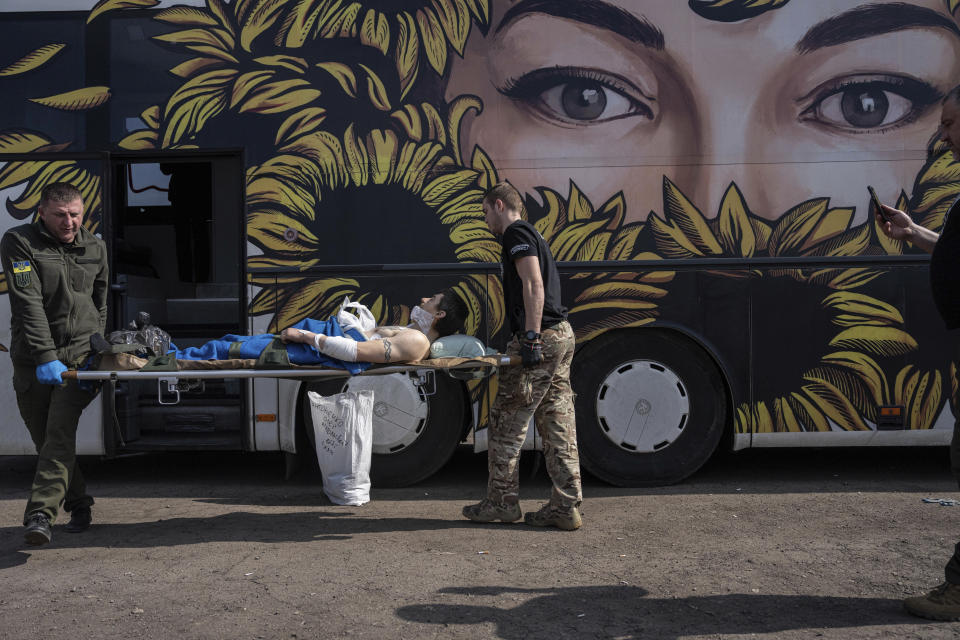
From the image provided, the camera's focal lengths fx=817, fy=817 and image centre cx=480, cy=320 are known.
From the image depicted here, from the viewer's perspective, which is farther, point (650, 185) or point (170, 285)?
point (170, 285)

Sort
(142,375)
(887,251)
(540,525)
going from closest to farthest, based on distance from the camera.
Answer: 1. (142,375)
2. (540,525)
3. (887,251)

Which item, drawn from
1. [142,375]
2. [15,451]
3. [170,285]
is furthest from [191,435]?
[170,285]

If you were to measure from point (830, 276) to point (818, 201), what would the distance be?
51 centimetres

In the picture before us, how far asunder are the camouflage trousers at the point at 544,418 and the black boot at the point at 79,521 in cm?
237

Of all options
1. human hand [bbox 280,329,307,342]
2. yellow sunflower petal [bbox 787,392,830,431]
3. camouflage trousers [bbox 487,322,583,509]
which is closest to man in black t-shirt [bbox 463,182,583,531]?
camouflage trousers [bbox 487,322,583,509]

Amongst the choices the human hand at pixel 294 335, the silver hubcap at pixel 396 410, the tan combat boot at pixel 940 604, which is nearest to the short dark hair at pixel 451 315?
the silver hubcap at pixel 396 410

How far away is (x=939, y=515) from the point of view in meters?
4.89

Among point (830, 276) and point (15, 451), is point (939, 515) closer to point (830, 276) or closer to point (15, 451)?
point (830, 276)

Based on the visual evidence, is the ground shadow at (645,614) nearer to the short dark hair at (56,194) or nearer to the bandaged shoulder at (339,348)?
the bandaged shoulder at (339,348)

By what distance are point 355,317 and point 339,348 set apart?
78 centimetres

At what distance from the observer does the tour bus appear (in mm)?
5484

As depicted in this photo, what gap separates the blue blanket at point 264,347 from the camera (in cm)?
468

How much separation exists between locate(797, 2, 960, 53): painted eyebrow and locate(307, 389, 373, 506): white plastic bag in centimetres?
381

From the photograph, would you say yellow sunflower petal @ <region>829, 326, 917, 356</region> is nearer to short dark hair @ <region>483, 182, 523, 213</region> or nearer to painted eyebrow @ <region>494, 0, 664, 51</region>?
painted eyebrow @ <region>494, 0, 664, 51</region>
